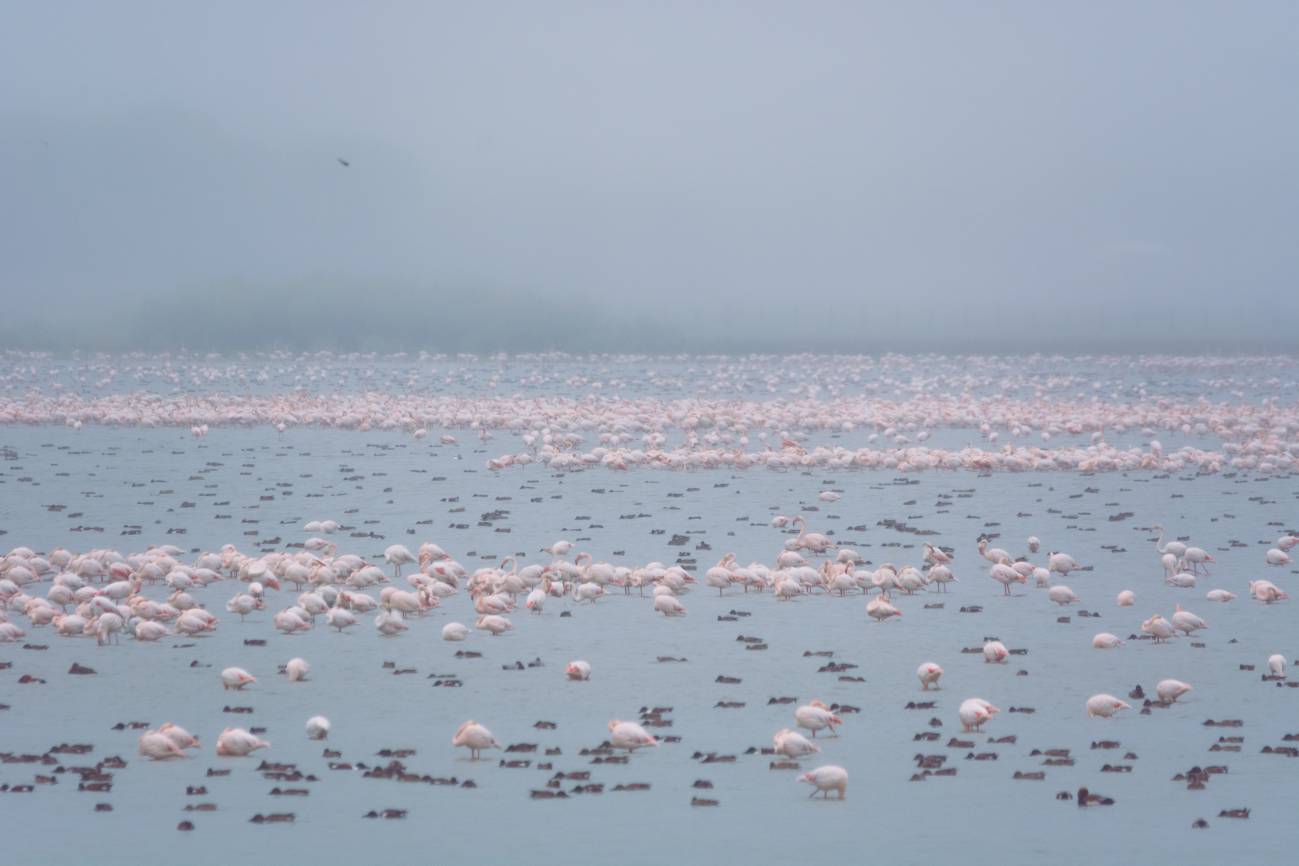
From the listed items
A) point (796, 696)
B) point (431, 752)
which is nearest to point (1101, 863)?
point (796, 696)

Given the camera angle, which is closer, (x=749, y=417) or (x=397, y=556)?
(x=397, y=556)

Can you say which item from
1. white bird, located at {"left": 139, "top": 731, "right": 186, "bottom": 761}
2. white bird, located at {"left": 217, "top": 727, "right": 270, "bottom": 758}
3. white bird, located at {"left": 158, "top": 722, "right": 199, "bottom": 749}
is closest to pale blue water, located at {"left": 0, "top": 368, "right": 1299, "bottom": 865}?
white bird, located at {"left": 217, "top": 727, "right": 270, "bottom": 758}

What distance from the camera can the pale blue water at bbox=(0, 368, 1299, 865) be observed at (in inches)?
627

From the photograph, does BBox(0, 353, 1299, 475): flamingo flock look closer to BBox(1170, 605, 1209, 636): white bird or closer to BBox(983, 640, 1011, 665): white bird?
BBox(1170, 605, 1209, 636): white bird

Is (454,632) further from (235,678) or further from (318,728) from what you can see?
(318,728)

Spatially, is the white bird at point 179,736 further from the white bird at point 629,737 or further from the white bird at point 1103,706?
the white bird at point 1103,706

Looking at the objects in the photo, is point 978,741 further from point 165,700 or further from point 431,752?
point 165,700

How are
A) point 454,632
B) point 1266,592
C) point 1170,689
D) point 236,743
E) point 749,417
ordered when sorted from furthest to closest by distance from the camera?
point 749,417
point 1266,592
point 454,632
point 1170,689
point 236,743

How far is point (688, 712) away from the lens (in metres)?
20.7

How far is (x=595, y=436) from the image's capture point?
6350 centimetres

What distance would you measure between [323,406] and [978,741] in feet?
209

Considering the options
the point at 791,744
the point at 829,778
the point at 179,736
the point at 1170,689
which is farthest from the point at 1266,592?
the point at 179,736

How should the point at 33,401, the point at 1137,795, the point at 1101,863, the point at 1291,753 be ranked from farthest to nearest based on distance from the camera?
1. the point at 33,401
2. the point at 1291,753
3. the point at 1137,795
4. the point at 1101,863

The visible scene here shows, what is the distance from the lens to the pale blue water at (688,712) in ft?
52.3
